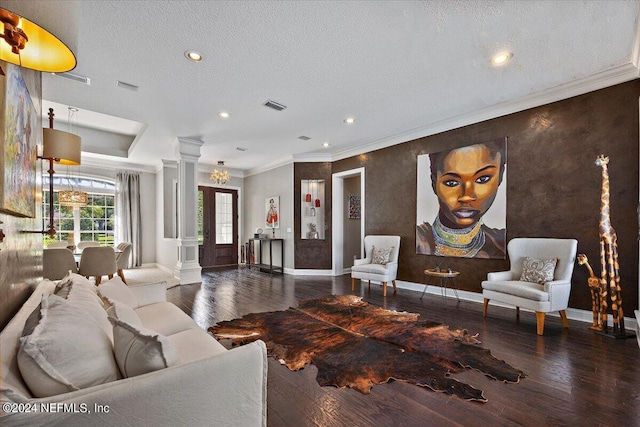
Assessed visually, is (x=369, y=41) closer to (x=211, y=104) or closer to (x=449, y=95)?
(x=449, y=95)

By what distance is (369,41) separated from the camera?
2.75m

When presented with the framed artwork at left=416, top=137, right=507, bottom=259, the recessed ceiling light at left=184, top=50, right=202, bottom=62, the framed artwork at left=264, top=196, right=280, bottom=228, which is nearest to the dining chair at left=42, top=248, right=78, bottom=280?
the recessed ceiling light at left=184, top=50, right=202, bottom=62

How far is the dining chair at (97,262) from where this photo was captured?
15.7 ft

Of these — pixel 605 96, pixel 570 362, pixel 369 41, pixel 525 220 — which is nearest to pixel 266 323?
pixel 570 362

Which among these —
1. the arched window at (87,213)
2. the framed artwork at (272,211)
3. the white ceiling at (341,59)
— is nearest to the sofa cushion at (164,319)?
the white ceiling at (341,59)

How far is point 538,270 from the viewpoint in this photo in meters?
3.49

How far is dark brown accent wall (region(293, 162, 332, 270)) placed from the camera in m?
7.00

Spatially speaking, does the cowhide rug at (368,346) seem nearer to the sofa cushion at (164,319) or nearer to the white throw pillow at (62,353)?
the sofa cushion at (164,319)

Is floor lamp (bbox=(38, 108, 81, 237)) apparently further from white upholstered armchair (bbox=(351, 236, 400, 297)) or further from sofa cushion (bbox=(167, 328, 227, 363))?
white upholstered armchair (bbox=(351, 236, 400, 297))

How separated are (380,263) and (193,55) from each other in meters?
4.16

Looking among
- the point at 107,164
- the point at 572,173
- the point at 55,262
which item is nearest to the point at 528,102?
the point at 572,173

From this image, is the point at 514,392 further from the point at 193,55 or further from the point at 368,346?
the point at 193,55

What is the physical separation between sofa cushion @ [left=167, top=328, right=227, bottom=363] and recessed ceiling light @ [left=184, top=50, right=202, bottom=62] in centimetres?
260

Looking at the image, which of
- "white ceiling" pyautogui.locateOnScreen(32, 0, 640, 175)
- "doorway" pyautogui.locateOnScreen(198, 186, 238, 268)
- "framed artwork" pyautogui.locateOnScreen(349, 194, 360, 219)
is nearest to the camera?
"white ceiling" pyautogui.locateOnScreen(32, 0, 640, 175)
